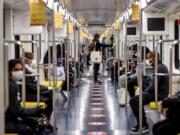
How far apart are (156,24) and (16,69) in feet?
14.5

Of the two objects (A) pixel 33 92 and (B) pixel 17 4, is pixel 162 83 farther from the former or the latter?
(B) pixel 17 4

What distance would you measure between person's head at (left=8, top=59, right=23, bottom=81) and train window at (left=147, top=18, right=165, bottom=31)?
13.5 feet

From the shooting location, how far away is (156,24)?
30.8ft

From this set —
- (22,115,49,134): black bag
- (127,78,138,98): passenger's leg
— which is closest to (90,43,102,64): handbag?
(127,78,138,98): passenger's leg

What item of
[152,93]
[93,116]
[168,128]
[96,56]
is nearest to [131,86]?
[93,116]

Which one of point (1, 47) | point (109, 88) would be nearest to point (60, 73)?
point (109, 88)

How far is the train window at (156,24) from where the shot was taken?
30.3ft

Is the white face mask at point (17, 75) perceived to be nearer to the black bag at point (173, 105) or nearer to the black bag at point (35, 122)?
the black bag at point (35, 122)

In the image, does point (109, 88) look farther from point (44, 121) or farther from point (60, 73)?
point (44, 121)

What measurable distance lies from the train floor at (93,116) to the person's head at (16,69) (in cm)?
159

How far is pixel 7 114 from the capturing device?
539 centimetres

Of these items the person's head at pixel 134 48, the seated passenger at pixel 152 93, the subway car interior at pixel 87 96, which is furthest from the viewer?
the person's head at pixel 134 48

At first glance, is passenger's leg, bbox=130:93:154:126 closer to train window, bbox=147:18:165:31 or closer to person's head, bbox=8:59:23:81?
person's head, bbox=8:59:23:81

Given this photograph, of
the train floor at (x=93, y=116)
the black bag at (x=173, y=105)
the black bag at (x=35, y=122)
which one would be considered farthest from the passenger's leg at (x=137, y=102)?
the black bag at (x=173, y=105)
